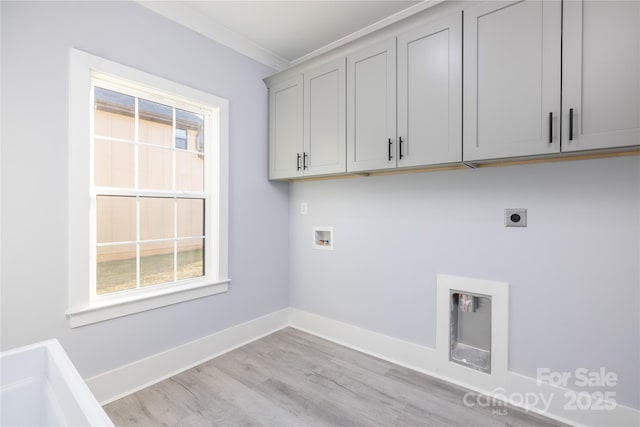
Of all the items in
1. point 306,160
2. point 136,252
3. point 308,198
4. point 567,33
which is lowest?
point 136,252

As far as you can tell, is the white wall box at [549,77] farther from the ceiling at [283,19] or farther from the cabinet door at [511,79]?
the ceiling at [283,19]

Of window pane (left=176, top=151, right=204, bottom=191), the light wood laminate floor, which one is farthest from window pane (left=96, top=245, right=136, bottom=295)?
the light wood laminate floor

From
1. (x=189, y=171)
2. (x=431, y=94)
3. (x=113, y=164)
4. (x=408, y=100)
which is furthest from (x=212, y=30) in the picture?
(x=431, y=94)

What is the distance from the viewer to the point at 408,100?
2074 mm

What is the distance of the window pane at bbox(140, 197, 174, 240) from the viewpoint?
2.26 metres

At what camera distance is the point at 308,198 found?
10.2 feet

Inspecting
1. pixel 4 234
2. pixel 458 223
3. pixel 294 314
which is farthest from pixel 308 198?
pixel 4 234

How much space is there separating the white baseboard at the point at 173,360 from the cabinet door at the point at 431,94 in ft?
6.70

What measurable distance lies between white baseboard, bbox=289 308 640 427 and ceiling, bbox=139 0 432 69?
8.54 ft

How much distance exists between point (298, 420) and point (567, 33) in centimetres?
260

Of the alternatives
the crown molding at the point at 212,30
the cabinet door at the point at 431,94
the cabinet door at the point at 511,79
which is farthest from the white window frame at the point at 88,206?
the cabinet door at the point at 511,79

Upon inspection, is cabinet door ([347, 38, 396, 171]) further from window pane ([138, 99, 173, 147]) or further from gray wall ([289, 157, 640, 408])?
window pane ([138, 99, 173, 147])

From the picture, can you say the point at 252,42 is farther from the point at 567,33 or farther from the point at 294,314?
the point at 294,314

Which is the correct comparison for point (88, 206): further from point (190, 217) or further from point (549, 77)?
point (549, 77)
